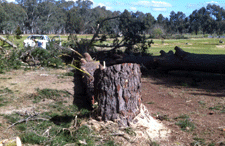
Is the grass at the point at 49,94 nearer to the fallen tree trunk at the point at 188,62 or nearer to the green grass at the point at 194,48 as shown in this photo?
the fallen tree trunk at the point at 188,62

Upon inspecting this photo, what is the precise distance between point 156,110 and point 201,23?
82724 mm

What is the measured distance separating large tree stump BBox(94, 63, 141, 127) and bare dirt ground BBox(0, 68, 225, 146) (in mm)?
786

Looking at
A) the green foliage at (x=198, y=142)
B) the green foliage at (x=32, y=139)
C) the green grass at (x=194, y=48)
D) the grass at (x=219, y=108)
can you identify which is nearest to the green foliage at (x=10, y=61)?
the green foliage at (x=32, y=139)

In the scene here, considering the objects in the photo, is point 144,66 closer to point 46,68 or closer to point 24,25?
point 46,68

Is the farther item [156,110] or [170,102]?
[170,102]

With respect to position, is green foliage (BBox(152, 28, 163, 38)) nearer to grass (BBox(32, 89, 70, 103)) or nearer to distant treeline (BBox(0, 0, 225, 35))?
grass (BBox(32, 89, 70, 103))

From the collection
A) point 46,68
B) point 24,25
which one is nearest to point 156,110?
point 46,68

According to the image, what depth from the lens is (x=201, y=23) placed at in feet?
269

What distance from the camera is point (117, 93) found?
4.11 metres

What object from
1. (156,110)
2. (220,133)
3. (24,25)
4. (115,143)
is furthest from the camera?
(24,25)

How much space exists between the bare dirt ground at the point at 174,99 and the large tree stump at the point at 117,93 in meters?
0.79

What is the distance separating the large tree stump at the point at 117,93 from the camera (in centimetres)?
411

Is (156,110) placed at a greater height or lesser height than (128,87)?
lesser

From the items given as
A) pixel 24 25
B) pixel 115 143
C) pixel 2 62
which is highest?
pixel 24 25
